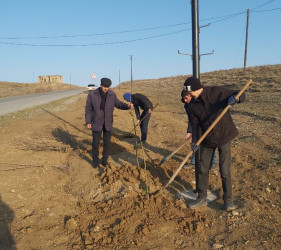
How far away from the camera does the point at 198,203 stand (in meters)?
3.62

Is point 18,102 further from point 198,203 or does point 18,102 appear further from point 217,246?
point 217,246

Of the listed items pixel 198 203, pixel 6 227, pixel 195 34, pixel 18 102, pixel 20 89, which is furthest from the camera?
pixel 20 89

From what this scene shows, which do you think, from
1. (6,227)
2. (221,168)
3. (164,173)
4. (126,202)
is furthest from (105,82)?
(6,227)

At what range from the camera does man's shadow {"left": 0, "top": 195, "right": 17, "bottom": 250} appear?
2.99 metres

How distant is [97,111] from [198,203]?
8.06ft

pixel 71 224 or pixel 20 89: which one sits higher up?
pixel 20 89

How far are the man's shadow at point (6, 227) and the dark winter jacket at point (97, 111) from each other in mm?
1984

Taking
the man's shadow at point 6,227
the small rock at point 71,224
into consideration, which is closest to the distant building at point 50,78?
the man's shadow at point 6,227

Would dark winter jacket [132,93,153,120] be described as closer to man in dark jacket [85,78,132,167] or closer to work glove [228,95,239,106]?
man in dark jacket [85,78,132,167]

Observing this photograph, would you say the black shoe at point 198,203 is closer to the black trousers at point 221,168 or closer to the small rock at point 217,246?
the black trousers at point 221,168

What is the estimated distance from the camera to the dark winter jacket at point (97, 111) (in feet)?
16.2

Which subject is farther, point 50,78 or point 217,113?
point 50,78

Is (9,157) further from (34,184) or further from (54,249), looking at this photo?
(54,249)

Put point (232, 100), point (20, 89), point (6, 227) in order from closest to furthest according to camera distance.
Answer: point (232, 100) → point (6, 227) → point (20, 89)
